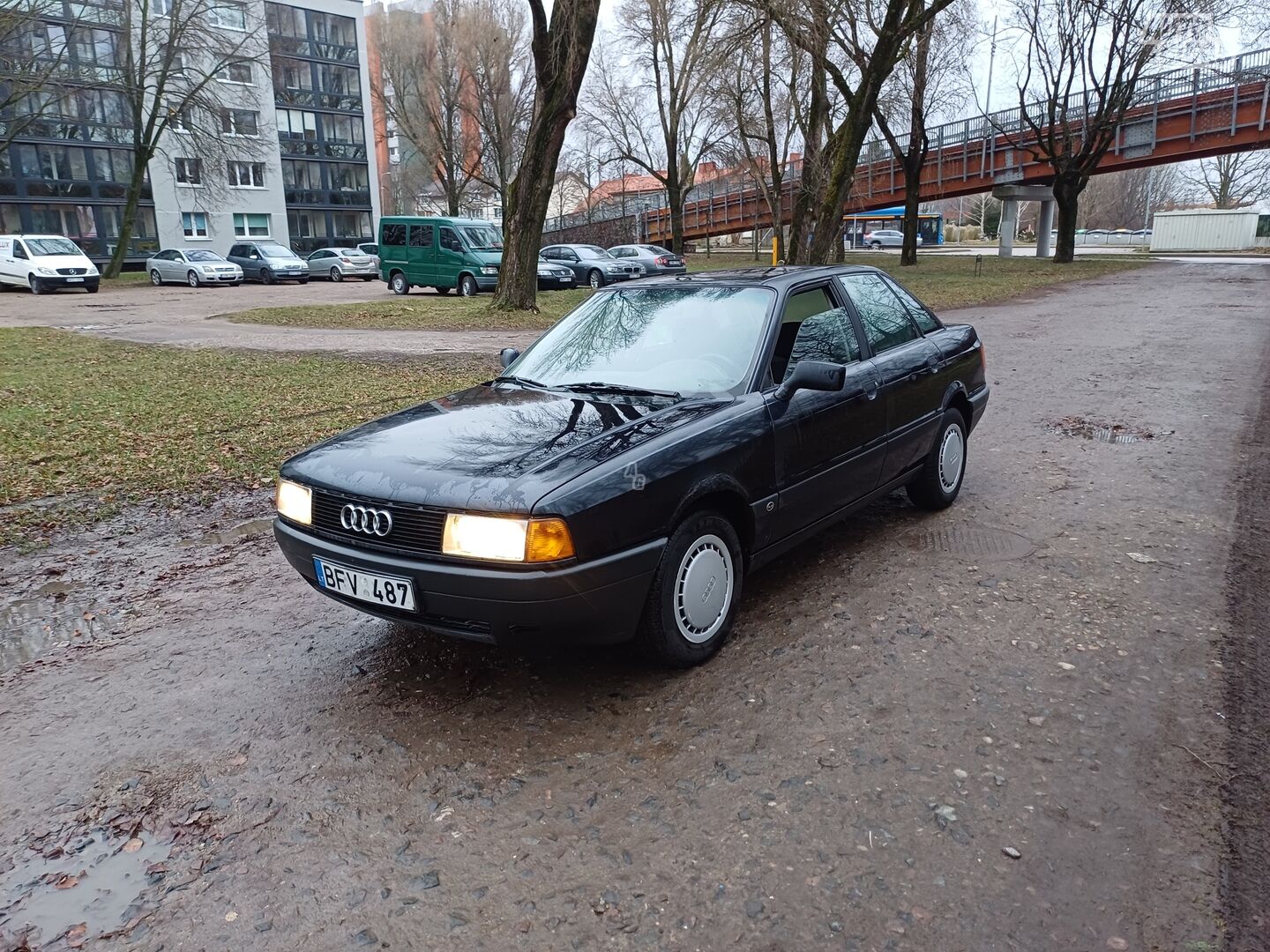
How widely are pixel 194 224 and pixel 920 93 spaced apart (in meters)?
37.8

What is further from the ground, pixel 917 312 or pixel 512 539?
pixel 917 312

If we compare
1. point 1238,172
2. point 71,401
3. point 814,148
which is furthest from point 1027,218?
point 71,401

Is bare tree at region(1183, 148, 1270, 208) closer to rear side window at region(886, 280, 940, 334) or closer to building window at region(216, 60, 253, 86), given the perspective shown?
building window at region(216, 60, 253, 86)

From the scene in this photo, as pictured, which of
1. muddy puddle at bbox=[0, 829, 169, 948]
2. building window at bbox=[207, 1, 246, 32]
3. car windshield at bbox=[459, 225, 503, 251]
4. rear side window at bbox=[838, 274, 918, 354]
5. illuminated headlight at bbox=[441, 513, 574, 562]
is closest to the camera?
muddy puddle at bbox=[0, 829, 169, 948]

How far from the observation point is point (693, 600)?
3.73m

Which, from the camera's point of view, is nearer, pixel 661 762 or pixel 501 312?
pixel 661 762

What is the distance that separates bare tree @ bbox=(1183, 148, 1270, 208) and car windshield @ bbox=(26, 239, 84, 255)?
7046 centimetres

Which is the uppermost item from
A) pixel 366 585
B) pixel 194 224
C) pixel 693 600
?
pixel 194 224

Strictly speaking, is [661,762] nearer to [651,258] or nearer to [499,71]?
[651,258]

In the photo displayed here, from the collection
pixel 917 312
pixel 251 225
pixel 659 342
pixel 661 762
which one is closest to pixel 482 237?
pixel 917 312

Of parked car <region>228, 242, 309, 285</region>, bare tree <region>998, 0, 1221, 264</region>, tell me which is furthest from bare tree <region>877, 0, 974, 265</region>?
parked car <region>228, 242, 309, 285</region>

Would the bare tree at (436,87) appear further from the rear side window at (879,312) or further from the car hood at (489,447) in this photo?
the car hood at (489,447)

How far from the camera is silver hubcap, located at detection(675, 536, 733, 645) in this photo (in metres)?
3.68

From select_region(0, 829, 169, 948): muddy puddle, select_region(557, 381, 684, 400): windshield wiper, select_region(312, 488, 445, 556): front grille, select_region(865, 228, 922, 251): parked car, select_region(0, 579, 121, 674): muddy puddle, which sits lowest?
select_region(0, 829, 169, 948): muddy puddle
